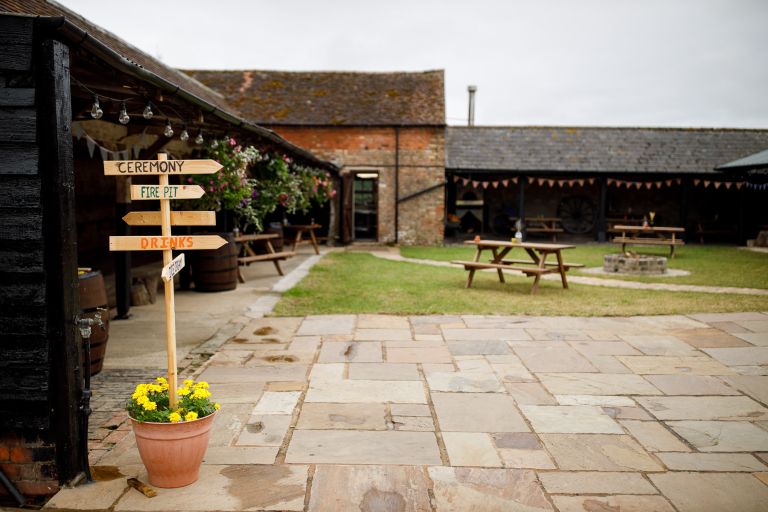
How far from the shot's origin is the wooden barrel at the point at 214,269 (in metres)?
7.65

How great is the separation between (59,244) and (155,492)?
119 cm

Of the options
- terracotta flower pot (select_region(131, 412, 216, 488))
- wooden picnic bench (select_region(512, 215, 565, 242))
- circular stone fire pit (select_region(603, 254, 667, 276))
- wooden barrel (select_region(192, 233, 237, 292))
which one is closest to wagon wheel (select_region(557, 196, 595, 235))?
wooden picnic bench (select_region(512, 215, 565, 242))

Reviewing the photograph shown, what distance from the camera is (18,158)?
2.54 meters

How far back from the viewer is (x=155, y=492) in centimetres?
251

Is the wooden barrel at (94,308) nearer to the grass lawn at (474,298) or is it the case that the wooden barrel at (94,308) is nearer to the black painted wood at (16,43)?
the black painted wood at (16,43)

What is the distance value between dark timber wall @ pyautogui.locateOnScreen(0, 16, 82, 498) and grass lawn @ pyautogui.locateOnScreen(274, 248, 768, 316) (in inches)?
146

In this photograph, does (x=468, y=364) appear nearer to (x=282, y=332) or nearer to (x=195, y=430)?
(x=282, y=332)

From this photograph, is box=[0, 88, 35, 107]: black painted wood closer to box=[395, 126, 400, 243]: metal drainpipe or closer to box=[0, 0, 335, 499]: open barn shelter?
box=[0, 0, 335, 499]: open barn shelter

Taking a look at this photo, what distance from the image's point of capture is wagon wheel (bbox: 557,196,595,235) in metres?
19.7

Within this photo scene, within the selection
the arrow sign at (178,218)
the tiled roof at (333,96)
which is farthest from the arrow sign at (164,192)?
the tiled roof at (333,96)

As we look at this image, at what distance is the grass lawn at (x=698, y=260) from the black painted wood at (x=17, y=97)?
8664 millimetres

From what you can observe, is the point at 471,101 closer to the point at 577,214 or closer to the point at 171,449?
the point at 577,214

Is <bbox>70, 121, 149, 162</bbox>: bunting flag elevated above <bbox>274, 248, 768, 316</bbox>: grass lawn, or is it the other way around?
<bbox>70, 121, 149, 162</bbox>: bunting flag

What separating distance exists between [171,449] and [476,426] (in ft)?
5.39
